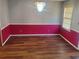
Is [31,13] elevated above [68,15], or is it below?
above

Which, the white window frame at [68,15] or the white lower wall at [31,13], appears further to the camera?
the white lower wall at [31,13]

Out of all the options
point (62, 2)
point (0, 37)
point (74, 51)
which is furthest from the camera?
point (62, 2)

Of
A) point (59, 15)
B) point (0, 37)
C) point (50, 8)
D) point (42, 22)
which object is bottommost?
point (0, 37)

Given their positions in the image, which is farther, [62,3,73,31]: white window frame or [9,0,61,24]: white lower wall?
[9,0,61,24]: white lower wall

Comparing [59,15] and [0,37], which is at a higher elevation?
[59,15]

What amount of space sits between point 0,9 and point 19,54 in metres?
2.10

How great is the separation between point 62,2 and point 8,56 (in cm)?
428

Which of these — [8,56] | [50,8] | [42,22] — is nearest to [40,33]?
[42,22]

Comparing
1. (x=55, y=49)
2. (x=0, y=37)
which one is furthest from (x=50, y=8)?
(x=0, y=37)

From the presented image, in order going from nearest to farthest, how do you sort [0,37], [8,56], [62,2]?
1. [8,56]
2. [0,37]
3. [62,2]

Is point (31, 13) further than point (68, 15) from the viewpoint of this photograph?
Yes

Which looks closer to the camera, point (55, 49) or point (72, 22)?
point (55, 49)

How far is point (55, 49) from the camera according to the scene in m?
4.58

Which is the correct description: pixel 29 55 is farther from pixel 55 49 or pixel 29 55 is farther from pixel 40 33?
pixel 40 33
